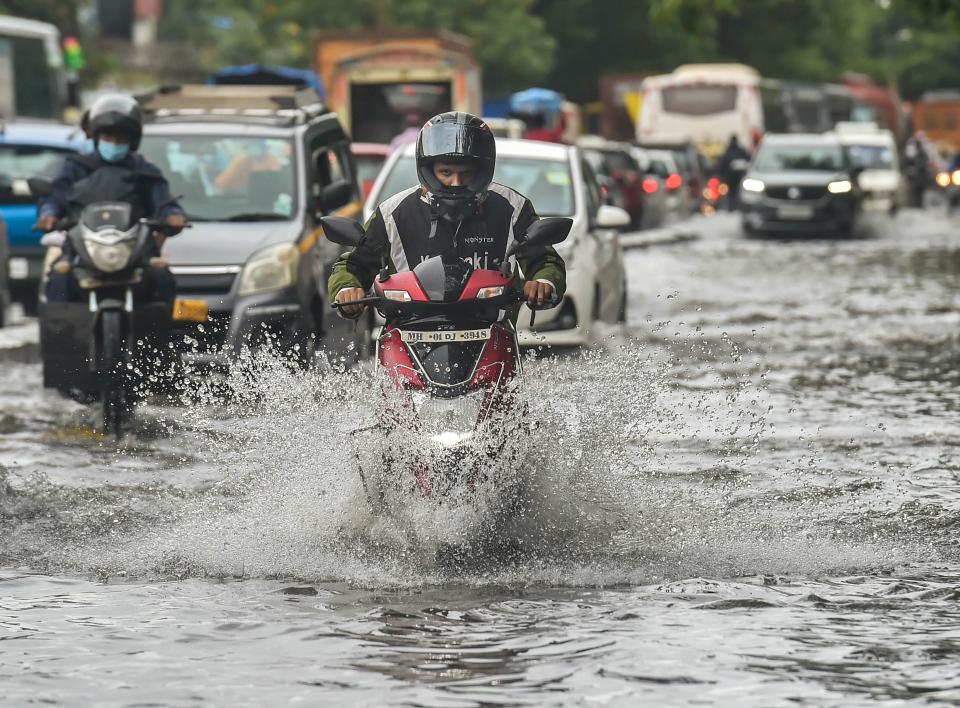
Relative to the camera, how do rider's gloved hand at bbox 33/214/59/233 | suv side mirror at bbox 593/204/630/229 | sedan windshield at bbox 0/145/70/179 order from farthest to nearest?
sedan windshield at bbox 0/145/70/179 < suv side mirror at bbox 593/204/630/229 < rider's gloved hand at bbox 33/214/59/233

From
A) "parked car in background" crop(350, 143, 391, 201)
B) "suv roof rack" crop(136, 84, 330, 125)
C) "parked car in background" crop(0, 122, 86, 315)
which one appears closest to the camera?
"suv roof rack" crop(136, 84, 330, 125)

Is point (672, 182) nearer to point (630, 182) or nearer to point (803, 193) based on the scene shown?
point (630, 182)

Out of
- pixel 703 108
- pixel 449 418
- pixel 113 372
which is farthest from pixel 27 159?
pixel 703 108

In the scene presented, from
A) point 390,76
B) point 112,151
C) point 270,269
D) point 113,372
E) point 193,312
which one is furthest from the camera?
point 390,76

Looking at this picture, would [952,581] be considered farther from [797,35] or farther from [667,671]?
[797,35]

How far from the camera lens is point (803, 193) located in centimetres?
3497

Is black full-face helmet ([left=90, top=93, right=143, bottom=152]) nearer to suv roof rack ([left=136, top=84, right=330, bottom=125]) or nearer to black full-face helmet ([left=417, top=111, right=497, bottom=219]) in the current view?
suv roof rack ([left=136, top=84, right=330, bottom=125])

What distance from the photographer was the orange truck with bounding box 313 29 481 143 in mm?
37094

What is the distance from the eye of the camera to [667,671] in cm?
614

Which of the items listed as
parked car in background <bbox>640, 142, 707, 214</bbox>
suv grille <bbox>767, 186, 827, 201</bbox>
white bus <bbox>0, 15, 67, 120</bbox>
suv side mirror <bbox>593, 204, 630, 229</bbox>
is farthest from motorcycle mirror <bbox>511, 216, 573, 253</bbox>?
parked car in background <bbox>640, 142, 707, 214</bbox>

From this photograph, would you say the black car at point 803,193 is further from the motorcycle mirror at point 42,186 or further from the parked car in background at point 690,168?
the motorcycle mirror at point 42,186

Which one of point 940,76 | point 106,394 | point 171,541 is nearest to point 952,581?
point 171,541

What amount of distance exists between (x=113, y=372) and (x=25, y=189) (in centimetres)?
753

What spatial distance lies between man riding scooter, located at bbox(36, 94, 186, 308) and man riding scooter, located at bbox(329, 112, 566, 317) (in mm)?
3894
